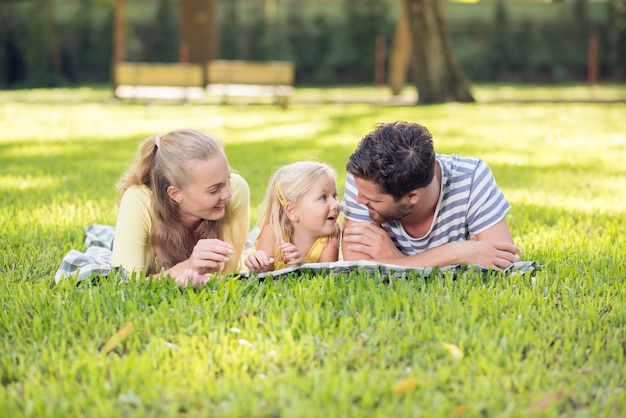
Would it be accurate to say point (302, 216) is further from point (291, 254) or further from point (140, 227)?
point (140, 227)

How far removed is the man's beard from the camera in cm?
376

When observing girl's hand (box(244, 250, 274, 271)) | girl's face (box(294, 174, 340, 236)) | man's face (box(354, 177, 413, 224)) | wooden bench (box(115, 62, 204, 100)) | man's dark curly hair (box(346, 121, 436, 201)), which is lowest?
wooden bench (box(115, 62, 204, 100))

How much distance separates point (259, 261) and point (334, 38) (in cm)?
2417

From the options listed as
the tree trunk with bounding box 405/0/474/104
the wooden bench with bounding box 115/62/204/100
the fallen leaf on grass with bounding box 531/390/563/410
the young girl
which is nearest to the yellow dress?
the young girl

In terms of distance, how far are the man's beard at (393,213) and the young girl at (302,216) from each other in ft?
1.37

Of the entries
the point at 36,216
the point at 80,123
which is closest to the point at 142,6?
the point at 80,123

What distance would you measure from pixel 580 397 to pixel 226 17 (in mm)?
26128

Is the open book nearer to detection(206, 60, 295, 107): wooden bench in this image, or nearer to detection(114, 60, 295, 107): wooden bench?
detection(114, 60, 295, 107): wooden bench

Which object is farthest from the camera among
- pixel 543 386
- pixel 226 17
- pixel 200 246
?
pixel 226 17

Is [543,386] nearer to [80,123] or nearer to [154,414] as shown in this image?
[154,414]

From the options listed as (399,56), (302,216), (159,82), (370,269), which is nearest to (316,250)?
(302,216)

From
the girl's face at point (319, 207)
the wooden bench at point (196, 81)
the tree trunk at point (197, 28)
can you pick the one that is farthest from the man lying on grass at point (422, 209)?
the tree trunk at point (197, 28)

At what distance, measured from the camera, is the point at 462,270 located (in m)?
3.89

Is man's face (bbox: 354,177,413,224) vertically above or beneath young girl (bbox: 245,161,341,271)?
above
